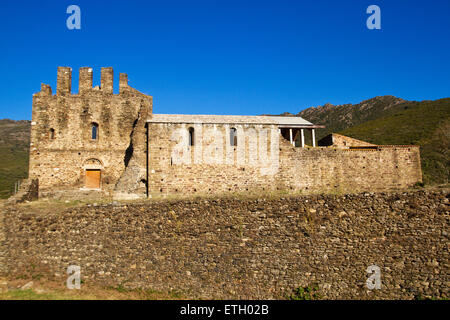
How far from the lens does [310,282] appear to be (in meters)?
11.3

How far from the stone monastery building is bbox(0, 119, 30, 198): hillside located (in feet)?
55.7

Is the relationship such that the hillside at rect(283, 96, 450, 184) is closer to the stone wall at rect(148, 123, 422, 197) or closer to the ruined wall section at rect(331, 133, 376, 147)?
the stone wall at rect(148, 123, 422, 197)

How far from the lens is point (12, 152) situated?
65.1m

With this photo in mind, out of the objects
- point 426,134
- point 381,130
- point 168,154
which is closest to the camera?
point 168,154

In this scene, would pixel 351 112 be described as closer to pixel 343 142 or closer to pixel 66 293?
pixel 343 142

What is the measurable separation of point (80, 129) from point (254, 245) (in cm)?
1460

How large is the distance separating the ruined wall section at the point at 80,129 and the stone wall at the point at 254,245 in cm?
764

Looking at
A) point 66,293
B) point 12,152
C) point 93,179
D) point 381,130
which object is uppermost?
point 12,152

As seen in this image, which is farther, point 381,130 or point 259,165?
point 381,130

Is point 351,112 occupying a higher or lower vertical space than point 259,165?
higher

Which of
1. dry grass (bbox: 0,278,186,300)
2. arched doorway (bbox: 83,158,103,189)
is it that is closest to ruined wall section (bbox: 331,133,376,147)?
dry grass (bbox: 0,278,186,300)

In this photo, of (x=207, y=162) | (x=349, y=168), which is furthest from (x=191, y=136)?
(x=349, y=168)

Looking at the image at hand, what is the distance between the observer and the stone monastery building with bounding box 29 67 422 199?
1884 cm
